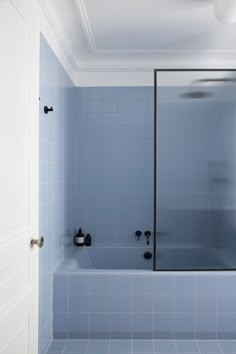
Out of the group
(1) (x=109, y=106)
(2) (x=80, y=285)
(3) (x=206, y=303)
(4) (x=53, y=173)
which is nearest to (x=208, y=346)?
(3) (x=206, y=303)

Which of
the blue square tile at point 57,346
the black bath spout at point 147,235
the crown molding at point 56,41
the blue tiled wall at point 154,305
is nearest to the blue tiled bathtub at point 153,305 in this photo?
the blue tiled wall at point 154,305

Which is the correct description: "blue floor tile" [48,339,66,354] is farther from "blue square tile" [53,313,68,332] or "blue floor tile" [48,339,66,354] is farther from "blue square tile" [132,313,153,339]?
"blue square tile" [132,313,153,339]

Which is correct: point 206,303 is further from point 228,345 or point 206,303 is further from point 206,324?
point 228,345

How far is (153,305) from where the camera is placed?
2625mm

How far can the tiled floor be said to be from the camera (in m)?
2.48

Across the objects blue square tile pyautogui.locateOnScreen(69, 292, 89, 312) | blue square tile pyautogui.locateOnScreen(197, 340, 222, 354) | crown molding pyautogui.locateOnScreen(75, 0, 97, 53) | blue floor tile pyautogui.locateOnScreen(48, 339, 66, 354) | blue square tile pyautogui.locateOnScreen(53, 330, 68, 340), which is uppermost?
crown molding pyautogui.locateOnScreen(75, 0, 97, 53)

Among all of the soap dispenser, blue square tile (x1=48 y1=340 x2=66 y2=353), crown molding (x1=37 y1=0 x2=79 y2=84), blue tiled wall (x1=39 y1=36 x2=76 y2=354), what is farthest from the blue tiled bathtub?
crown molding (x1=37 y1=0 x2=79 y2=84)

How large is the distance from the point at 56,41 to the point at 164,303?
2187 mm

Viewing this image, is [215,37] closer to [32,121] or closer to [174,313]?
[32,121]

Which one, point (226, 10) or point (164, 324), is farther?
point (164, 324)

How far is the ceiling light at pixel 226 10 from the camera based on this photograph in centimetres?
218

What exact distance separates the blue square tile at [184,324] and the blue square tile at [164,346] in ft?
0.29

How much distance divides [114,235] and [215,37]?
2151 mm

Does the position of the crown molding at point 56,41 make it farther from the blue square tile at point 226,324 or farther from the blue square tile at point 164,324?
the blue square tile at point 226,324
